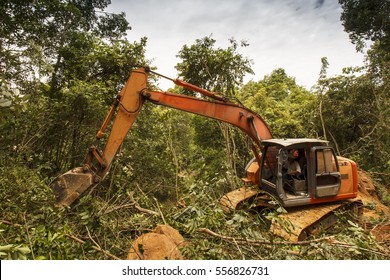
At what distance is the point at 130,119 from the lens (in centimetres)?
507

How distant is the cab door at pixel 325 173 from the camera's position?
539cm

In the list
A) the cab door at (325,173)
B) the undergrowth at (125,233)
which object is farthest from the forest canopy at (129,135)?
the cab door at (325,173)

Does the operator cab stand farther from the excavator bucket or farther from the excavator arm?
the excavator bucket

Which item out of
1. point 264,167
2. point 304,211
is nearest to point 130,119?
point 264,167

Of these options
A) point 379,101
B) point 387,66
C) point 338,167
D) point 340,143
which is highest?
point 387,66

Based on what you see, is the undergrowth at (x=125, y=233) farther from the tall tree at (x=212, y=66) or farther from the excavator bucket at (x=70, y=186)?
the tall tree at (x=212, y=66)

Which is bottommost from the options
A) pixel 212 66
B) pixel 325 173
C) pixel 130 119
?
pixel 325 173

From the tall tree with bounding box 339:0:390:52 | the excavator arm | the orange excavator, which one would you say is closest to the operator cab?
the orange excavator

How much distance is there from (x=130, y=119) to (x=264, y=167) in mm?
3012

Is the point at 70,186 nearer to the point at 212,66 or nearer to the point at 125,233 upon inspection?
the point at 125,233

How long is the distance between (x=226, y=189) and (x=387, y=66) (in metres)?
8.27

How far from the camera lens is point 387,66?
10.8 metres
